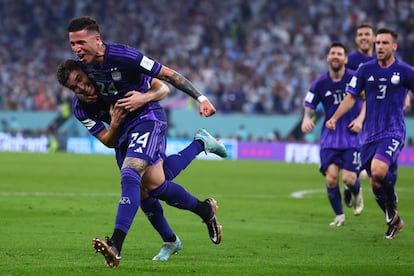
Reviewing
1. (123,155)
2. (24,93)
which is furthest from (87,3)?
(123,155)

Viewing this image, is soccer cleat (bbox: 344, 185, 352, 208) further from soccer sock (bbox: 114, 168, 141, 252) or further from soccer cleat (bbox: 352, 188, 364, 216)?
soccer sock (bbox: 114, 168, 141, 252)

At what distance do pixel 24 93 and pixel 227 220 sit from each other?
3048cm

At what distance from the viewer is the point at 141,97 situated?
9.16 m

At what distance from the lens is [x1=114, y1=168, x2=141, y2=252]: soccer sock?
8595 mm

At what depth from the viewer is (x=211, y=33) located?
43438mm

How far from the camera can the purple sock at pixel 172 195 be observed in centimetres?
938

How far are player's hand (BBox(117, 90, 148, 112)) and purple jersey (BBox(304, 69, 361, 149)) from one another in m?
6.25

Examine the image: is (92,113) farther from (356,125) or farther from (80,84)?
(356,125)

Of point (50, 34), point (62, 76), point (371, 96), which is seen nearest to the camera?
point (62, 76)

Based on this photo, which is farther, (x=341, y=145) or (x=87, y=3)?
(x=87, y=3)

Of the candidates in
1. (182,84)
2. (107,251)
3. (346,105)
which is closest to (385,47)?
(346,105)

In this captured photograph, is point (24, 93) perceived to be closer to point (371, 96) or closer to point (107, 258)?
point (371, 96)

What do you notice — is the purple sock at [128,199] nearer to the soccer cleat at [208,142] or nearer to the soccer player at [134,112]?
the soccer player at [134,112]

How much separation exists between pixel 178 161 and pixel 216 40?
33.4m
